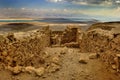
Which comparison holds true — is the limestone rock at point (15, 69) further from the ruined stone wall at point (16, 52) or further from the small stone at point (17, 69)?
the ruined stone wall at point (16, 52)

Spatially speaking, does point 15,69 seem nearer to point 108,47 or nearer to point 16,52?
point 16,52

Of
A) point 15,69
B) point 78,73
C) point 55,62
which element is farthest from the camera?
point 55,62

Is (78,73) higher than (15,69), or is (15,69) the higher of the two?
(15,69)

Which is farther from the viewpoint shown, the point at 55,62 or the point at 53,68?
the point at 55,62

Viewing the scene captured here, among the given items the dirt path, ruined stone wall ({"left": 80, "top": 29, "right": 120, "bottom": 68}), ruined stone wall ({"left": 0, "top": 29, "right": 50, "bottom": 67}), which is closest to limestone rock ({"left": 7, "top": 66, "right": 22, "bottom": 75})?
the dirt path

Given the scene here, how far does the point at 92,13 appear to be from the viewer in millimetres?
18609

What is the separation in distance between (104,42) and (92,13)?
8292mm

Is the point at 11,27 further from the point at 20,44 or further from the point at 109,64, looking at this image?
A: the point at 109,64

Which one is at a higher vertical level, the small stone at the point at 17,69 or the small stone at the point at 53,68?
the small stone at the point at 17,69

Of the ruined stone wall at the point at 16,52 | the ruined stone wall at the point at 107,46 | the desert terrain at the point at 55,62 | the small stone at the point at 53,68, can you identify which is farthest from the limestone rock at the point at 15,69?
the ruined stone wall at the point at 107,46

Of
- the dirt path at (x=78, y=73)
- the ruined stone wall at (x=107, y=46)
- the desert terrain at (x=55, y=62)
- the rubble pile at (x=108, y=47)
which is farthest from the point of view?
the ruined stone wall at (x=107, y=46)

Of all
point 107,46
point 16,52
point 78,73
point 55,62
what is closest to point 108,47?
point 107,46

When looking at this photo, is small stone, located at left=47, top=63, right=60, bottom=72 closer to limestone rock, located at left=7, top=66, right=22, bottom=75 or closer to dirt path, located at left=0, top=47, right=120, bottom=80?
dirt path, located at left=0, top=47, right=120, bottom=80

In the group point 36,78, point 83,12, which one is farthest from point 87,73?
point 83,12
